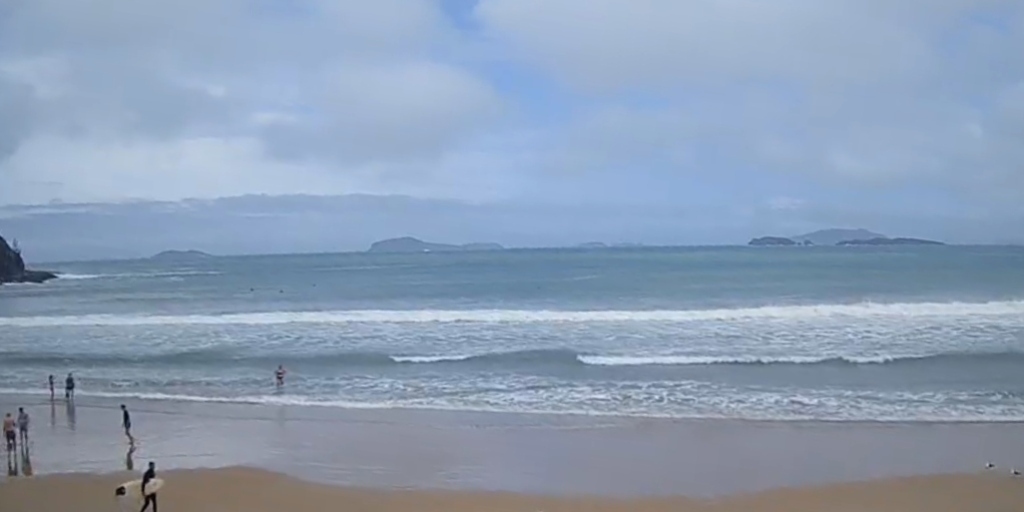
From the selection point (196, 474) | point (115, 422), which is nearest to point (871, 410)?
point (196, 474)

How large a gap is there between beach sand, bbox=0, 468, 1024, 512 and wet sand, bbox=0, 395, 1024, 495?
0.23m

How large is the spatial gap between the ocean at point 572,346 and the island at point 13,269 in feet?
39.7

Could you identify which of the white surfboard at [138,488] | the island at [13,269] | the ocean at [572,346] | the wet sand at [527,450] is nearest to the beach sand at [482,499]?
the wet sand at [527,450]

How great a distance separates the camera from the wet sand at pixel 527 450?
959cm

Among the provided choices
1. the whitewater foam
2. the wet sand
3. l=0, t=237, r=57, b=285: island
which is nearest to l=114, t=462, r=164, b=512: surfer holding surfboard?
the wet sand

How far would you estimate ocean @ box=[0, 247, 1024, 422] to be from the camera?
14.0 meters

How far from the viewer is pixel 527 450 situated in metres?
10.8

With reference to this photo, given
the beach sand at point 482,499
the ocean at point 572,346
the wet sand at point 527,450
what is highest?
the ocean at point 572,346

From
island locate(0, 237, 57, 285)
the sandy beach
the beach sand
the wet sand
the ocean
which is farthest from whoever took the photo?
island locate(0, 237, 57, 285)

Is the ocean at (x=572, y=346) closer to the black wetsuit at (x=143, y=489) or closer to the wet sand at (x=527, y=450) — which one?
the wet sand at (x=527, y=450)

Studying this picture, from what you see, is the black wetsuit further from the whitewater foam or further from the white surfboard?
the whitewater foam

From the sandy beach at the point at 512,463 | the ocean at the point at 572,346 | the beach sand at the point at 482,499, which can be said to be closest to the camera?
the beach sand at the point at 482,499

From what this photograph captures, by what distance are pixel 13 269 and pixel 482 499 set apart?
49.0 meters

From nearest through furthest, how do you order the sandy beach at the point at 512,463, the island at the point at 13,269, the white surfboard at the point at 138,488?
the white surfboard at the point at 138,488
the sandy beach at the point at 512,463
the island at the point at 13,269
